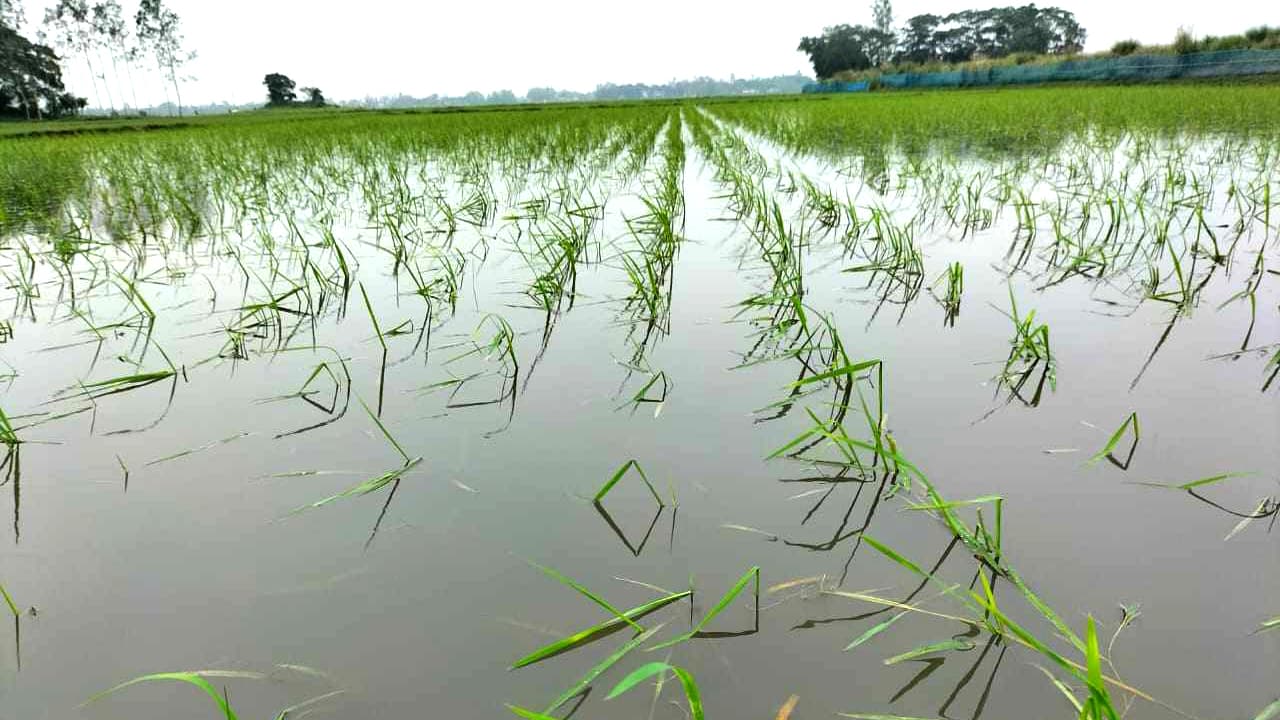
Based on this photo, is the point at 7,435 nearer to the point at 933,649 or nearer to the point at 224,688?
the point at 224,688

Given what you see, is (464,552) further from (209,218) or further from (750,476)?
(209,218)

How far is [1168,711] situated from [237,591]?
1.20 metres

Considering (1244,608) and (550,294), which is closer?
(1244,608)

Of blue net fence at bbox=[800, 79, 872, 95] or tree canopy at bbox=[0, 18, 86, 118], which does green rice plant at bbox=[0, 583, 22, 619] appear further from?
tree canopy at bbox=[0, 18, 86, 118]

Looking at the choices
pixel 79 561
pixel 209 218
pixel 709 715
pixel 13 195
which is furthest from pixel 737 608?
pixel 13 195

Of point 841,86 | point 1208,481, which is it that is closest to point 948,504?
point 1208,481

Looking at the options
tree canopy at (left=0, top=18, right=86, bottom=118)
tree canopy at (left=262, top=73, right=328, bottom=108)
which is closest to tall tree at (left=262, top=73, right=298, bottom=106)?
tree canopy at (left=262, top=73, right=328, bottom=108)

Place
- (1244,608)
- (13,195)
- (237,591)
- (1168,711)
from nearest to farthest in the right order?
(1168,711) → (1244,608) → (237,591) → (13,195)

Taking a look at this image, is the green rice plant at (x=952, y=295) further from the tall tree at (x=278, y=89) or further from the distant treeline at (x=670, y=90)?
the distant treeline at (x=670, y=90)

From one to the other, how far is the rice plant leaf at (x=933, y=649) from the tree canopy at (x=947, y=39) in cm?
6593

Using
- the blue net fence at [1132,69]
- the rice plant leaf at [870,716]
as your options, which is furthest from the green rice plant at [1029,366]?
the blue net fence at [1132,69]

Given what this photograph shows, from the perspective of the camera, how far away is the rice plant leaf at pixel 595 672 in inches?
28.3

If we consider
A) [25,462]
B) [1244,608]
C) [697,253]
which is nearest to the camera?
[1244,608]

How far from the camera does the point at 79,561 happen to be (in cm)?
98
